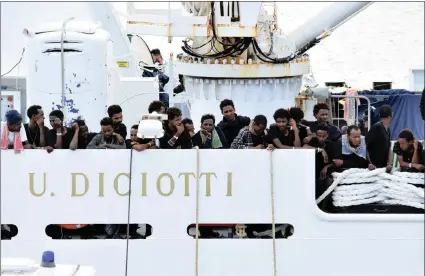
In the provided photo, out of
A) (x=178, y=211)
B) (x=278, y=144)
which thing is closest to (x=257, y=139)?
(x=278, y=144)

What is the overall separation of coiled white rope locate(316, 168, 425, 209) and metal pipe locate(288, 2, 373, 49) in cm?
410

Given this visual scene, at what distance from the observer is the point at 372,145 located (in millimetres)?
12633

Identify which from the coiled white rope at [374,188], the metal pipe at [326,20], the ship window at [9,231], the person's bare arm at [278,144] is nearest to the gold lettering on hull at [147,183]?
the ship window at [9,231]

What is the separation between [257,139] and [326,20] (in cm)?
442

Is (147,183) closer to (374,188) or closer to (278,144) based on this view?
(278,144)

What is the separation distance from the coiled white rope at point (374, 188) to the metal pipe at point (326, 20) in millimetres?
4099

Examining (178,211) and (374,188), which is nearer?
(178,211)

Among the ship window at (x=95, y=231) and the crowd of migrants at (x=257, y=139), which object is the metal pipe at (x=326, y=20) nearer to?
the crowd of migrants at (x=257, y=139)

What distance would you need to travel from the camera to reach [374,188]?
12422 millimetres

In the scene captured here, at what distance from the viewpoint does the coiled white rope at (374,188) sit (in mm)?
12352

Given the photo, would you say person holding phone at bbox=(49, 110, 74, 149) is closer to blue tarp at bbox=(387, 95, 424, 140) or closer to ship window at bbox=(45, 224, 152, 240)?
ship window at bbox=(45, 224, 152, 240)

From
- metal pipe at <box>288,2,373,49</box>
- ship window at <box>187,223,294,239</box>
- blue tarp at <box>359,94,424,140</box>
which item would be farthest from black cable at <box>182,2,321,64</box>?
blue tarp at <box>359,94,424,140</box>

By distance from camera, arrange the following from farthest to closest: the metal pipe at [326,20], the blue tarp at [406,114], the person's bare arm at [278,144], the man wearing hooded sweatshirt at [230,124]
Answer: the blue tarp at [406,114] < the metal pipe at [326,20] < the man wearing hooded sweatshirt at [230,124] < the person's bare arm at [278,144]

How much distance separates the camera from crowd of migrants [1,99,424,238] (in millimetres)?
12242
